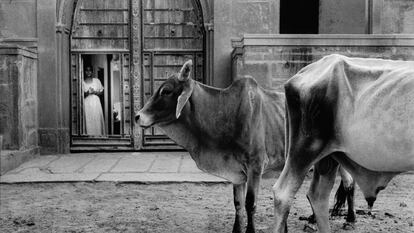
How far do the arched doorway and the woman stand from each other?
8cm

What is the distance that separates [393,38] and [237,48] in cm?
281

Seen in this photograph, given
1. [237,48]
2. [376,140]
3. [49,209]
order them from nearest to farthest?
1. [376,140]
2. [49,209]
3. [237,48]

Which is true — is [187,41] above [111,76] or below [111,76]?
above

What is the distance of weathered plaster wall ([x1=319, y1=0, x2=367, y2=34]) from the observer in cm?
1241

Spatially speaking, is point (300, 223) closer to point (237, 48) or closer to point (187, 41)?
point (237, 48)

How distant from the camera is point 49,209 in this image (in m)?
6.43

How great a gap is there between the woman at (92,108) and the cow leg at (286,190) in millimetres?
8361

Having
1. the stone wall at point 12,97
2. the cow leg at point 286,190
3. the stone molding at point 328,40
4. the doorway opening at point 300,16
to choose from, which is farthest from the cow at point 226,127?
the doorway opening at point 300,16

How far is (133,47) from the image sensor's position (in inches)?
445

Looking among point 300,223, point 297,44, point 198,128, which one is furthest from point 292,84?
point 297,44

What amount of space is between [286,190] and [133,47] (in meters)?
8.23

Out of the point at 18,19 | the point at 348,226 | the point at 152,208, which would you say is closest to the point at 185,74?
the point at 152,208

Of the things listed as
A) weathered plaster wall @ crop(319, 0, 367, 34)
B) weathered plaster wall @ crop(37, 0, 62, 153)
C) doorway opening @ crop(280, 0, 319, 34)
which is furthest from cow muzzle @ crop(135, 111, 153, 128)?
doorway opening @ crop(280, 0, 319, 34)

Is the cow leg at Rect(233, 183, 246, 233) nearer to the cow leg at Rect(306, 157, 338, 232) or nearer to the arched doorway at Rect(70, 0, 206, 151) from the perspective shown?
the cow leg at Rect(306, 157, 338, 232)
